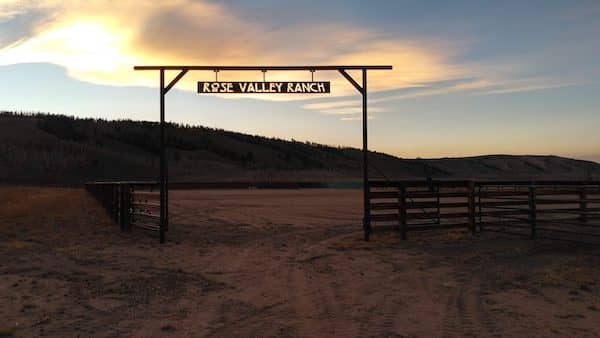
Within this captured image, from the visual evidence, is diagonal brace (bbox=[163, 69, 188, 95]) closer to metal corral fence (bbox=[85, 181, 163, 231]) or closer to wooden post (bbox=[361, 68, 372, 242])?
metal corral fence (bbox=[85, 181, 163, 231])

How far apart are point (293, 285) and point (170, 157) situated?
7409 centimetres

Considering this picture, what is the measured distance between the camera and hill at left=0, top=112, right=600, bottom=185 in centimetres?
6400

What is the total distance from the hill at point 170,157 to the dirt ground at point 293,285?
67.9 feet

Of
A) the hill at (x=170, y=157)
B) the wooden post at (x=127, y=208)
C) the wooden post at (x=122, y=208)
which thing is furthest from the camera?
the hill at (x=170, y=157)

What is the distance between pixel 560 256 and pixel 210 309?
7.81m

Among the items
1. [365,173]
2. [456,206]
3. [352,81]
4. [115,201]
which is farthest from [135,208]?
[456,206]

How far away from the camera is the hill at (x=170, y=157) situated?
210 feet

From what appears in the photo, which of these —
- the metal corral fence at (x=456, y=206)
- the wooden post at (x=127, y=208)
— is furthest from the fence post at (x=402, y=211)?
the wooden post at (x=127, y=208)

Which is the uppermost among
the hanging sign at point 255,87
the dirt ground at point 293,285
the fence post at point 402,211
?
the hanging sign at point 255,87

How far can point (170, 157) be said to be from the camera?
80438 millimetres

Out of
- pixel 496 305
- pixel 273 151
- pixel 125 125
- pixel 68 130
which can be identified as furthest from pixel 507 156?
pixel 496 305

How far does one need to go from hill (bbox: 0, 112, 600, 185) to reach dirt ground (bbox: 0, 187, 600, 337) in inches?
815

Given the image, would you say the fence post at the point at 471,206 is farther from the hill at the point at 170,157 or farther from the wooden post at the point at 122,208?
the hill at the point at 170,157

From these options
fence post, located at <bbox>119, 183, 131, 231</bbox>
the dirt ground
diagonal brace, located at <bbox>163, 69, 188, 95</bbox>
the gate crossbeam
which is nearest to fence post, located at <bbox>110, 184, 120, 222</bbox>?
fence post, located at <bbox>119, 183, 131, 231</bbox>
